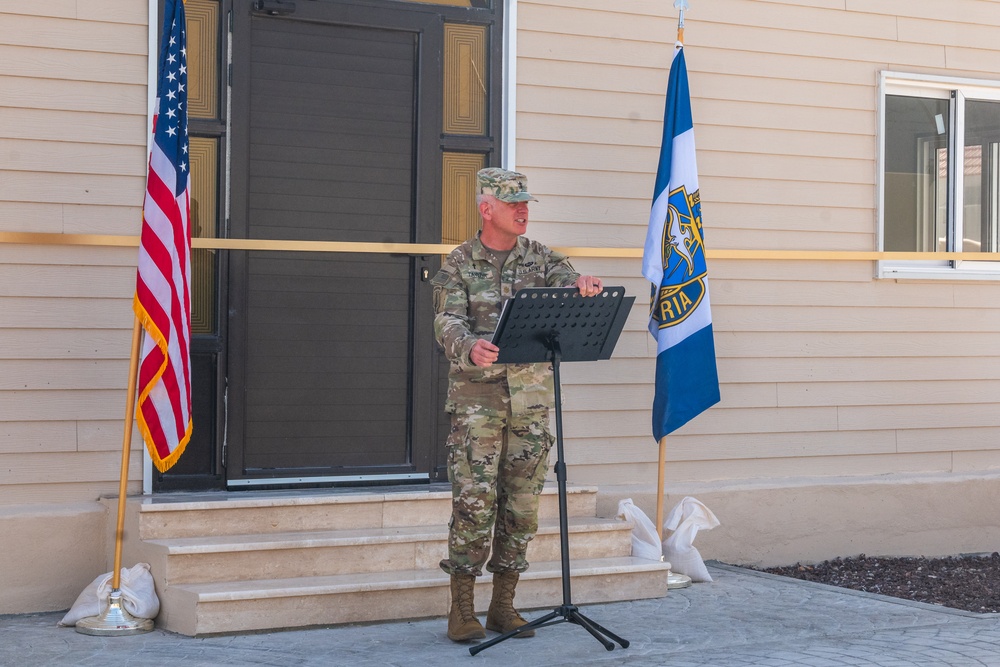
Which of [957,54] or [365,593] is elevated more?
[957,54]

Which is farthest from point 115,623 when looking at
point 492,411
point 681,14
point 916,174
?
point 916,174

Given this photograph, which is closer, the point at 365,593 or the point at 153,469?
the point at 365,593

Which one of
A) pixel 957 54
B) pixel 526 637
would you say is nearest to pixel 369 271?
pixel 526 637

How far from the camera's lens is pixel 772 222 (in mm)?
7348

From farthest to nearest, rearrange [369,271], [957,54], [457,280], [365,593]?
[957,54], [369,271], [365,593], [457,280]

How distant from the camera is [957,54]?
7.82m

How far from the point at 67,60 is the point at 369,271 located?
5.91 feet

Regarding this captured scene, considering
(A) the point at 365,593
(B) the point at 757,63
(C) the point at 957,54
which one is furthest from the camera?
(C) the point at 957,54

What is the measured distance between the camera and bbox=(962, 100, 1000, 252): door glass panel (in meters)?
8.01

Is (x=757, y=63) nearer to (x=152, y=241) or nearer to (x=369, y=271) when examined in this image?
(x=369, y=271)

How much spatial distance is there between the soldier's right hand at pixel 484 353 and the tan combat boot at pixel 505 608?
1137mm

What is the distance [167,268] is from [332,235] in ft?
3.87

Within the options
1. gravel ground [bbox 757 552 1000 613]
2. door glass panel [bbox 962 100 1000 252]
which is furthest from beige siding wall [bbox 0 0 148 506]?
door glass panel [bbox 962 100 1000 252]

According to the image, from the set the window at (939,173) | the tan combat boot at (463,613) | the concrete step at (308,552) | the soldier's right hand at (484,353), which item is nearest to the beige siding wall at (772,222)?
the window at (939,173)
